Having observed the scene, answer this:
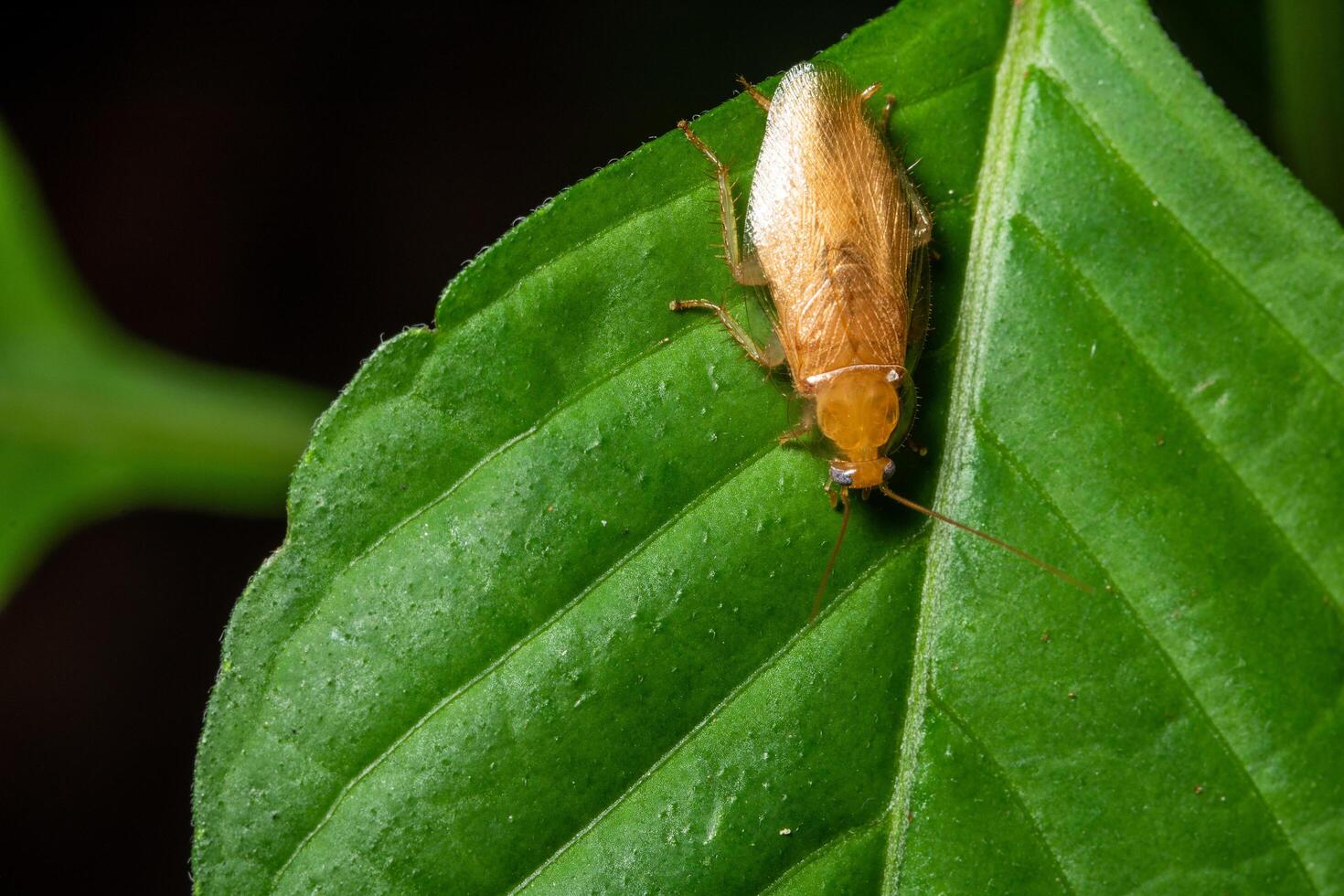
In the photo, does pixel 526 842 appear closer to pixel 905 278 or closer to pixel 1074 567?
pixel 1074 567

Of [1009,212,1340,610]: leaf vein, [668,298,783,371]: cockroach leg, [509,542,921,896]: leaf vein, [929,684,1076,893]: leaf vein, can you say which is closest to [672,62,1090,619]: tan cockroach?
[668,298,783,371]: cockroach leg

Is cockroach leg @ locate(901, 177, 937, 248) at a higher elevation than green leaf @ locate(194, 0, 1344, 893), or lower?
higher

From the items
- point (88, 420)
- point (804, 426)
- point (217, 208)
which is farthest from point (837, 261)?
point (217, 208)

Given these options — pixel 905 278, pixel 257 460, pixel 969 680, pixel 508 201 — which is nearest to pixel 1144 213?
pixel 905 278

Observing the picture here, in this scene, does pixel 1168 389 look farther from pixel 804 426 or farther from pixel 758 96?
pixel 758 96

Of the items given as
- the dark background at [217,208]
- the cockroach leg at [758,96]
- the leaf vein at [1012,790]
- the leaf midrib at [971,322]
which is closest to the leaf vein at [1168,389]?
the leaf midrib at [971,322]

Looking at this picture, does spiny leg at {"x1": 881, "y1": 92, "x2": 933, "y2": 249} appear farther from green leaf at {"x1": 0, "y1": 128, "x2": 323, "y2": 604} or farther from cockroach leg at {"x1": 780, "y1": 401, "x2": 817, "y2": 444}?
green leaf at {"x1": 0, "y1": 128, "x2": 323, "y2": 604}

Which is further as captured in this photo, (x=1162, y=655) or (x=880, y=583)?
(x=880, y=583)

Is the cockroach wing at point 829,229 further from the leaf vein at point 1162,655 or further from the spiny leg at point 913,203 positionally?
the leaf vein at point 1162,655
